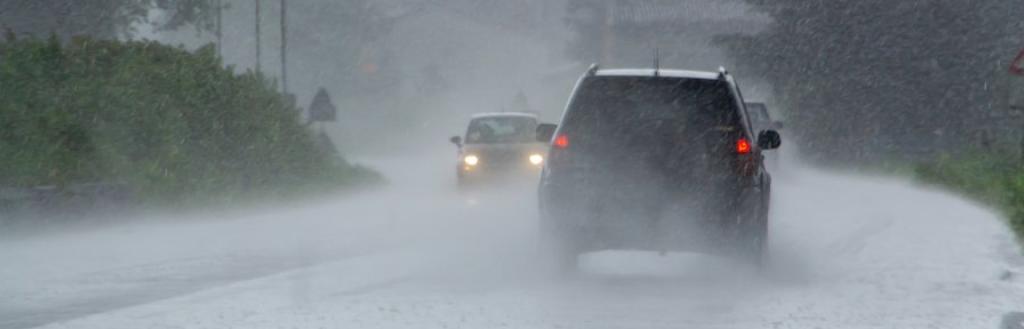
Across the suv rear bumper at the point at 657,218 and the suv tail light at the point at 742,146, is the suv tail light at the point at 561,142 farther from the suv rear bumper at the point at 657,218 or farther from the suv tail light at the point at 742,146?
the suv tail light at the point at 742,146

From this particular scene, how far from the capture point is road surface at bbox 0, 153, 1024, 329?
11398mm

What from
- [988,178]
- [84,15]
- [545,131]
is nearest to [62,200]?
[545,131]

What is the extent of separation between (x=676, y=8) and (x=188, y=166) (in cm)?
7618

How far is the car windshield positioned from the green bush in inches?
138

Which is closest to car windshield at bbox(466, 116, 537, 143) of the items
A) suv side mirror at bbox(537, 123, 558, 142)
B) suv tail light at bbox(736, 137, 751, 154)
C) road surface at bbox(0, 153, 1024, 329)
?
road surface at bbox(0, 153, 1024, 329)

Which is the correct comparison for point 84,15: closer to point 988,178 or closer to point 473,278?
point 988,178

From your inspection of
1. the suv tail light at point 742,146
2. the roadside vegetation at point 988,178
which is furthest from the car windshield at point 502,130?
the suv tail light at point 742,146

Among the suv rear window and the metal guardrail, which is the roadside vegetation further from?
the metal guardrail

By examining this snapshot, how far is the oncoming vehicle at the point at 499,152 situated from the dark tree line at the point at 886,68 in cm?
1516

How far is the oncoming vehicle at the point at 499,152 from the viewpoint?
30.1 meters

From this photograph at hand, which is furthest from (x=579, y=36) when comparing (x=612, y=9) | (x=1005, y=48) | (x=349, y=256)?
(x=349, y=256)

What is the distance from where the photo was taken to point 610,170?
13.6 m

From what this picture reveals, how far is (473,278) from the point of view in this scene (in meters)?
14.1

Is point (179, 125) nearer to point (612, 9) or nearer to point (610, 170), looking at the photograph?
point (610, 170)
